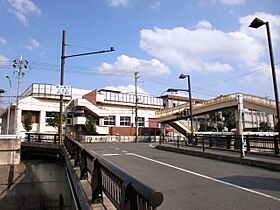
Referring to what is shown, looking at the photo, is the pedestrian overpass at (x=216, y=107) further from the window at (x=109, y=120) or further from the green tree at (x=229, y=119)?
the green tree at (x=229, y=119)

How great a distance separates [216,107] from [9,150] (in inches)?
959

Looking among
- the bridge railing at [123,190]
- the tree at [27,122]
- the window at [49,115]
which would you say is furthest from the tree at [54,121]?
the bridge railing at [123,190]

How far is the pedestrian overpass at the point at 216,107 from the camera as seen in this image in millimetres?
26781

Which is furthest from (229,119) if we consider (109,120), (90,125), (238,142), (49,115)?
(238,142)

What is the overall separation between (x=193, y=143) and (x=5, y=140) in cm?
1673

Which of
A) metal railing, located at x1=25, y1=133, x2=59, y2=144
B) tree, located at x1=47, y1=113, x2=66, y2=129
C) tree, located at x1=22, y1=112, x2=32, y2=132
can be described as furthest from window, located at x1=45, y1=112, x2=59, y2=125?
metal railing, located at x1=25, y1=133, x2=59, y2=144

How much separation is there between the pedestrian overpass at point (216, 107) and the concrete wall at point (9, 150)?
708 inches

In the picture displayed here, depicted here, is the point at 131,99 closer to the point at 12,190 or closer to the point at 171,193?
the point at 12,190

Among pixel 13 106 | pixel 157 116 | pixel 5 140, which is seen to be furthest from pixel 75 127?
pixel 5 140

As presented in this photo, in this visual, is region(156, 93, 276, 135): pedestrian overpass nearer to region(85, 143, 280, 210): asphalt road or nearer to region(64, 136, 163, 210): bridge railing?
region(85, 143, 280, 210): asphalt road

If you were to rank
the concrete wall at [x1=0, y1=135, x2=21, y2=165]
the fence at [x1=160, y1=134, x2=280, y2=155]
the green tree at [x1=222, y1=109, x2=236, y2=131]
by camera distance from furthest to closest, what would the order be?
the green tree at [x1=222, y1=109, x2=236, y2=131]
the concrete wall at [x1=0, y1=135, x2=21, y2=165]
the fence at [x1=160, y1=134, x2=280, y2=155]

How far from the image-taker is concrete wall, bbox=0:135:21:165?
60.1 ft

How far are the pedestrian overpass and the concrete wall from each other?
59.0 ft

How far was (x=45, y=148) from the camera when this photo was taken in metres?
23.2
